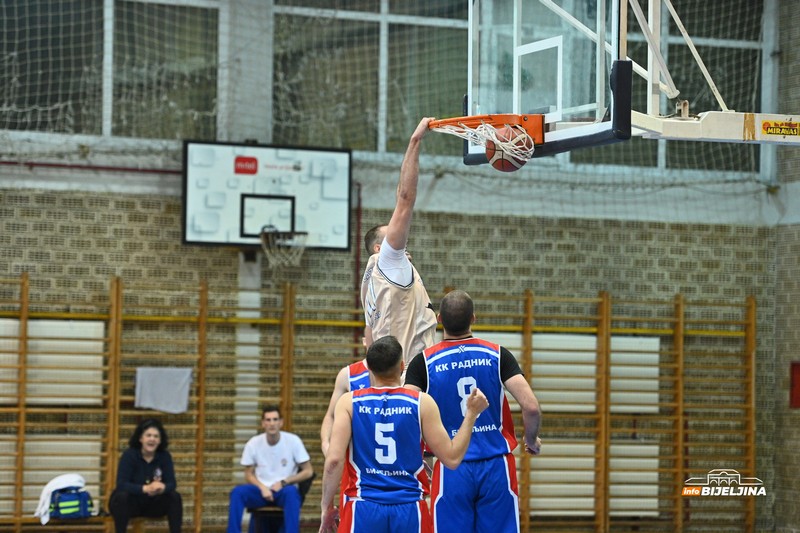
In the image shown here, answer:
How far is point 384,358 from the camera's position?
4.98 meters

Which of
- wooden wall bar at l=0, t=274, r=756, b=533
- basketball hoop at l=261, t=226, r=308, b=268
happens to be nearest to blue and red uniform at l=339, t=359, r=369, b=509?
basketball hoop at l=261, t=226, r=308, b=268

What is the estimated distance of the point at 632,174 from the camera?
12.3 metres

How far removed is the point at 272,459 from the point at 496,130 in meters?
4.78

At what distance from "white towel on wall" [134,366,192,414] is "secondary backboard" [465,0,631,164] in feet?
15.7

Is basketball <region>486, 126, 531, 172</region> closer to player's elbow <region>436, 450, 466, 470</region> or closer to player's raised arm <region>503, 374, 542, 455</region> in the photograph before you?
player's raised arm <region>503, 374, 542, 455</region>

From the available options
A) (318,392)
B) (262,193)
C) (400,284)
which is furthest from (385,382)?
(318,392)

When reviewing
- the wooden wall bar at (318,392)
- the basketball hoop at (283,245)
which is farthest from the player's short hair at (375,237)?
the wooden wall bar at (318,392)

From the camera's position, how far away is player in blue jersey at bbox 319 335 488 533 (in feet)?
16.4

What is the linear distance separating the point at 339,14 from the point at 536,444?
6.91 m

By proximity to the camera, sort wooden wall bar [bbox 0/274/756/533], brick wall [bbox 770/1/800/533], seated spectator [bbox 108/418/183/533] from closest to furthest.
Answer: seated spectator [bbox 108/418/183/533] → wooden wall bar [bbox 0/274/756/533] → brick wall [bbox 770/1/800/533]

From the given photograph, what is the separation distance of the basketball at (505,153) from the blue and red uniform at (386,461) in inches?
69.5

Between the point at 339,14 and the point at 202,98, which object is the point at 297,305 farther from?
the point at 339,14

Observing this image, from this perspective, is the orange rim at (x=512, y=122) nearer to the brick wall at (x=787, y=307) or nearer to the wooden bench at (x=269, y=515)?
the wooden bench at (x=269, y=515)

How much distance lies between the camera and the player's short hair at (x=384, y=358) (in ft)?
16.3
